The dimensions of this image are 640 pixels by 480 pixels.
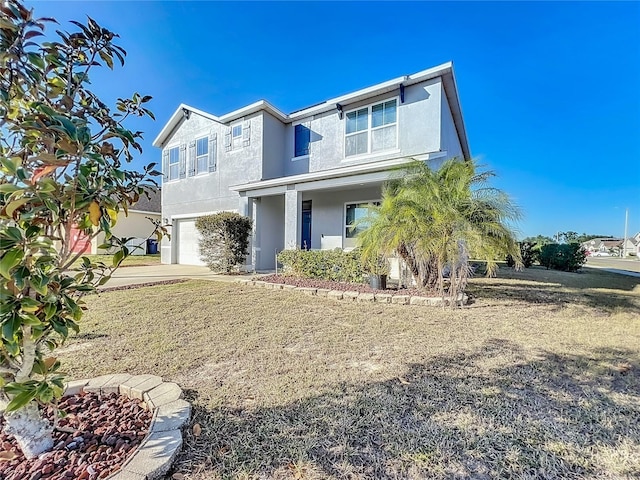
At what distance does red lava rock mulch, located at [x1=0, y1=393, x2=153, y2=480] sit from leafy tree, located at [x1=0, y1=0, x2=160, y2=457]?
0.40 feet

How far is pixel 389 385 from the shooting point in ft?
10.5

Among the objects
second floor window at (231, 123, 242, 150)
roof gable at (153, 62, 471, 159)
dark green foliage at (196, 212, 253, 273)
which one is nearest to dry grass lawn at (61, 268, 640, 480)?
dark green foliage at (196, 212, 253, 273)

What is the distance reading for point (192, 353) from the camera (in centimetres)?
404

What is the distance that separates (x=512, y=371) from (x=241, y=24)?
12.0 m

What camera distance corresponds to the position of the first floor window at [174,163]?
16.8m

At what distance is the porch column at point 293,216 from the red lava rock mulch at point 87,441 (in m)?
8.83

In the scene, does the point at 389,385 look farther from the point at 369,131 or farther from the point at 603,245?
the point at 603,245

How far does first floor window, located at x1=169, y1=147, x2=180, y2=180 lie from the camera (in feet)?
55.2

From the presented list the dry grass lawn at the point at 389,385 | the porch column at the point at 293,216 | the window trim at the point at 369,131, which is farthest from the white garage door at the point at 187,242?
the dry grass lawn at the point at 389,385

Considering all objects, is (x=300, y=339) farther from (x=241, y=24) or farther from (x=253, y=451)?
(x=241, y=24)

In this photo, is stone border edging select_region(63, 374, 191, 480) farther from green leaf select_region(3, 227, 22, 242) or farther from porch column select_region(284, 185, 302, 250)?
porch column select_region(284, 185, 302, 250)

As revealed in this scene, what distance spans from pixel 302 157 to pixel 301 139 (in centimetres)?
88

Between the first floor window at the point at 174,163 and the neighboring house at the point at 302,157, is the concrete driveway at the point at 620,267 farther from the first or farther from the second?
the first floor window at the point at 174,163

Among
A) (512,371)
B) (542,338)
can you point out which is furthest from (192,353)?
(542,338)
